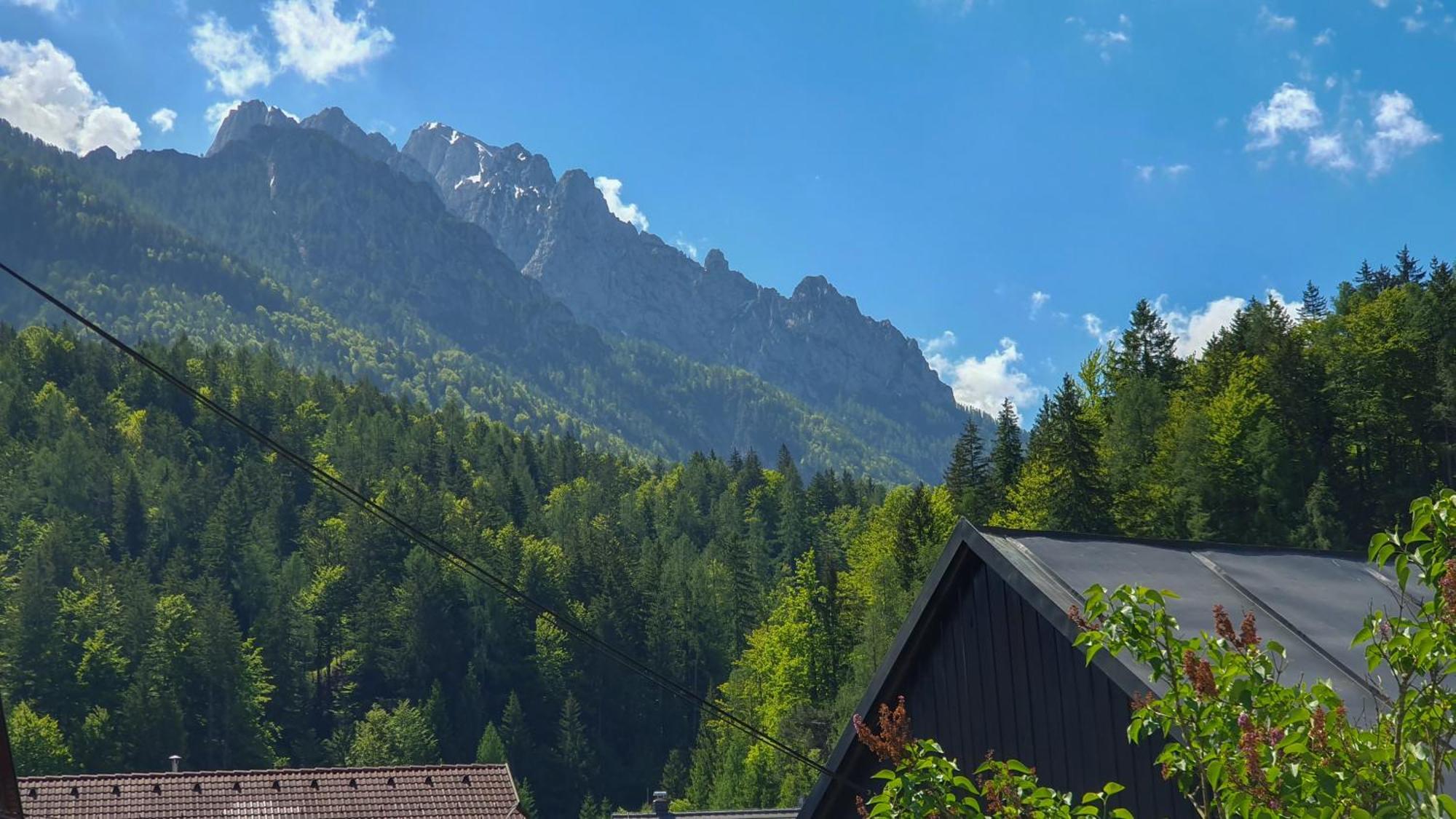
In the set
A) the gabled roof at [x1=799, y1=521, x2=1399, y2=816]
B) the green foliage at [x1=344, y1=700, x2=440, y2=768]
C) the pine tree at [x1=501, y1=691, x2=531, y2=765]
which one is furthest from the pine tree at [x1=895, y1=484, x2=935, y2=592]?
the gabled roof at [x1=799, y1=521, x2=1399, y2=816]

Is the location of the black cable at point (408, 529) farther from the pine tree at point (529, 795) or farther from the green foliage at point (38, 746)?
the green foliage at point (38, 746)

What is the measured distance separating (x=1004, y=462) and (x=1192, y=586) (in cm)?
7368

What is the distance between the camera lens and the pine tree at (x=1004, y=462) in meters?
76.6

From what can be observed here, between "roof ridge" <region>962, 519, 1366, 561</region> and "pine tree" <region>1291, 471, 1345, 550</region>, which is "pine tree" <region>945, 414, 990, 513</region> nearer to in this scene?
"pine tree" <region>1291, 471, 1345, 550</region>

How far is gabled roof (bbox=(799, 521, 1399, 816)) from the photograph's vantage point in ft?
25.1

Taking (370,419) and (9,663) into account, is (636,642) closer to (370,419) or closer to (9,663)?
(9,663)

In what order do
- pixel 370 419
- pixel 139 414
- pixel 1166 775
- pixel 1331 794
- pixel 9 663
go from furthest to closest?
pixel 370 419 → pixel 139 414 → pixel 9 663 → pixel 1166 775 → pixel 1331 794

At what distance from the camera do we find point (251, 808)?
1166 inches

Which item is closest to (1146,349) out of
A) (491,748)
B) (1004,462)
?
(1004,462)

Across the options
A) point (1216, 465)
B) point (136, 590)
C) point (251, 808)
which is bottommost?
point (136, 590)

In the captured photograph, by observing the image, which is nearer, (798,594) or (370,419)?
(798,594)

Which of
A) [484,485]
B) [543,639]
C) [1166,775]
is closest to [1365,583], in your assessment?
[1166,775]

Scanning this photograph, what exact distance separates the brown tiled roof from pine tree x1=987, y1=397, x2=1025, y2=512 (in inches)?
1885

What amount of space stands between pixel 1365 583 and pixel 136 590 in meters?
120
